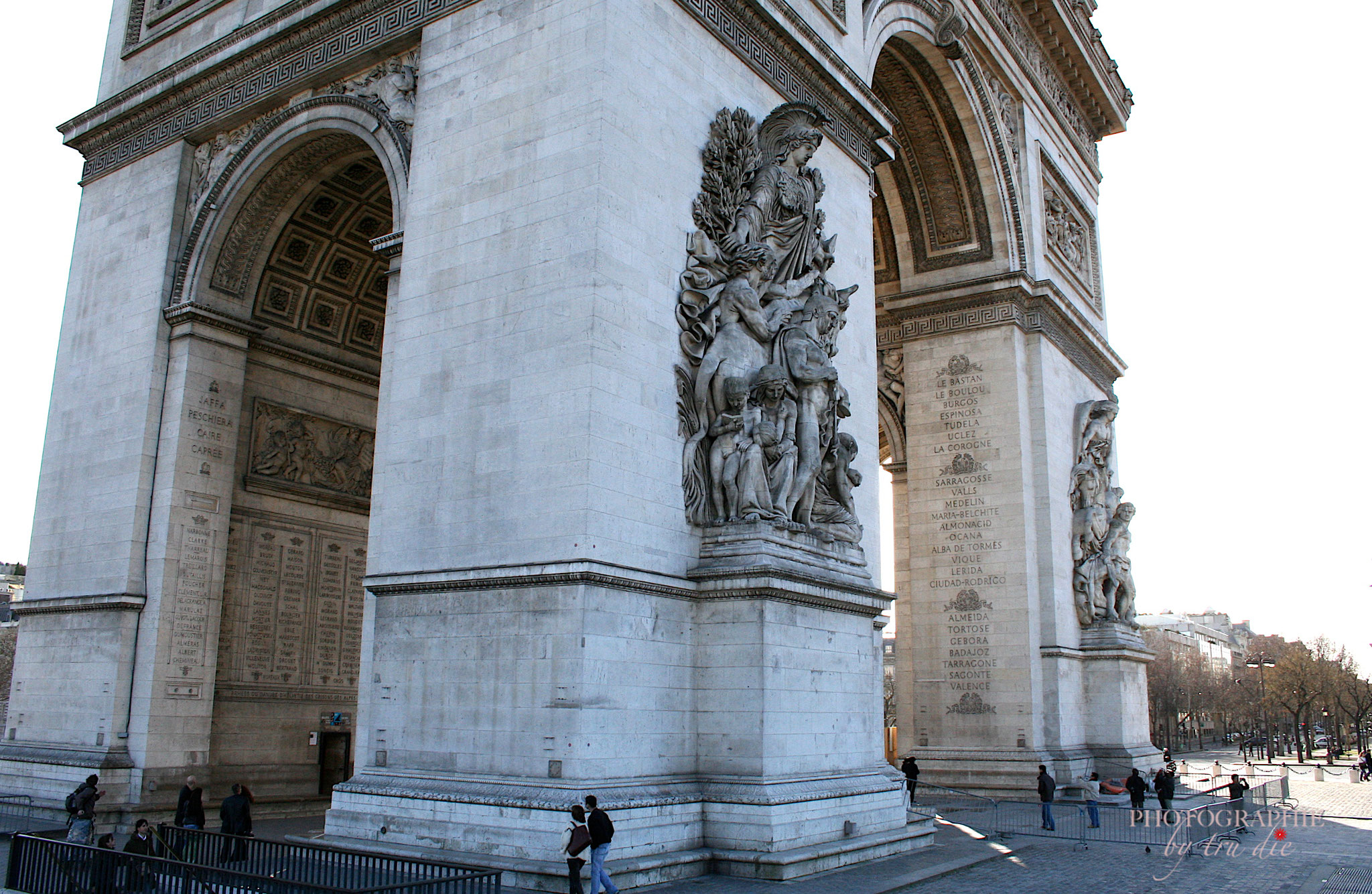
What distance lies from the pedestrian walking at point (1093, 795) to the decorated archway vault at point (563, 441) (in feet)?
3.38

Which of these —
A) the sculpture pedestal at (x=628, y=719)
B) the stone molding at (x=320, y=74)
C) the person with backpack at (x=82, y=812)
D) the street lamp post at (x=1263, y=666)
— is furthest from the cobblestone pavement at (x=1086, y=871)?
the street lamp post at (x=1263, y=666)

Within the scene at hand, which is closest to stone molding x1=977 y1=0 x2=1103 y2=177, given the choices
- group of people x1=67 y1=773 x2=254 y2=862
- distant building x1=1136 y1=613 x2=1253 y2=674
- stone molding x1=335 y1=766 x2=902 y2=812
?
stone molding x1=335 y1=766 x2=902 y2=812

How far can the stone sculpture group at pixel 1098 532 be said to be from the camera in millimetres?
24688

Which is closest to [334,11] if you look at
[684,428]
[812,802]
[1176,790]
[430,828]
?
[684,428]

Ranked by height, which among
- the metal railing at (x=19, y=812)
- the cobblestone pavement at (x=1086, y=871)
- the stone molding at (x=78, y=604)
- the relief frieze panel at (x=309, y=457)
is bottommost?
the cobblestone pavement at (x=1086, y=871)

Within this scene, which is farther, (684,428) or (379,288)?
(379,288)

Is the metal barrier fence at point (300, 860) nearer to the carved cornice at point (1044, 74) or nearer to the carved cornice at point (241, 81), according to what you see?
the carved cornice at point (241, 81)

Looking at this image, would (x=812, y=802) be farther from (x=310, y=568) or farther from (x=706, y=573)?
(x=310, y=568)

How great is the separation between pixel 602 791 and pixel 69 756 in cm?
966

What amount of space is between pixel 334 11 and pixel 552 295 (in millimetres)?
7028

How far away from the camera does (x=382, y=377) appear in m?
14.7

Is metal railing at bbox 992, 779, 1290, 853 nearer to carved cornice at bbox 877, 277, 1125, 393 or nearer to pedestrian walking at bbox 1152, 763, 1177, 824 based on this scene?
Result: pedestrian walking at bbox 1152, 763, 1177, 824

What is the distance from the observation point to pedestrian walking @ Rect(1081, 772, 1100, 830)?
18516 millimetres

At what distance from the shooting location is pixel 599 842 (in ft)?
33.9
